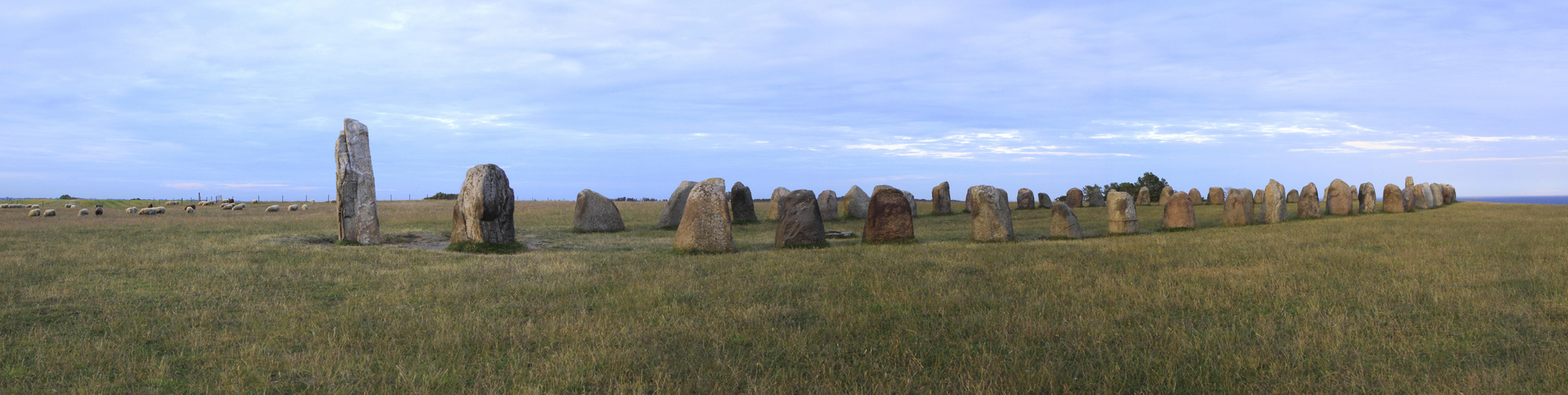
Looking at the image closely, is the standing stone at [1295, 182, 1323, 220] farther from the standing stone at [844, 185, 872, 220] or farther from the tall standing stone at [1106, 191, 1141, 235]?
the standing stone at [844, 185, 872, 220]

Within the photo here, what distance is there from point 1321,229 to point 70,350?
2254 centimetres

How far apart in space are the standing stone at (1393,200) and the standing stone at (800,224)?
2507cm

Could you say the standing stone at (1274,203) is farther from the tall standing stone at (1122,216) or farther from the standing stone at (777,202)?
the standing stone at (777,202)

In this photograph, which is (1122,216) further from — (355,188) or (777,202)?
(355,188)

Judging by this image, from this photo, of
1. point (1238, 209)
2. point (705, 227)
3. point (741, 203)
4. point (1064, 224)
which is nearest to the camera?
point (705, 227)

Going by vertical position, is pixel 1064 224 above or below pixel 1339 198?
below

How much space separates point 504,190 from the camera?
1605 cm

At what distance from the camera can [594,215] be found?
22047mm

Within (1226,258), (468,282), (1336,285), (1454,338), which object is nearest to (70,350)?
(468,282)

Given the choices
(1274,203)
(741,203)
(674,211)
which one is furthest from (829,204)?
(1274,203)

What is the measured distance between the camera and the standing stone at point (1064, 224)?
17.5m

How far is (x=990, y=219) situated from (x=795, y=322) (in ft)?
33.6

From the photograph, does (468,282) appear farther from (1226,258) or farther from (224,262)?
(1226,258)

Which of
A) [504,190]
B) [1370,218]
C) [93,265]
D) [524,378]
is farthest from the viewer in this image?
[1370,218]
